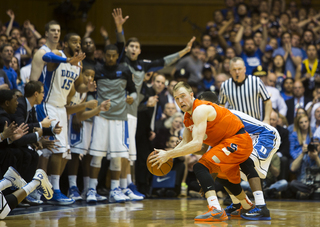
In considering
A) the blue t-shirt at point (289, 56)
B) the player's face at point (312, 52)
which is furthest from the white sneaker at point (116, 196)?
the player's face at point (312, 52)

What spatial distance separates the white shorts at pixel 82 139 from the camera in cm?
614

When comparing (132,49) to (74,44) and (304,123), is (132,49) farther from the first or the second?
(304,123)

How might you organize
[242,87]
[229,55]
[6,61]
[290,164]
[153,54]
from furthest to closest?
[153,54] < [229,55] < [290,164] < [6,61] < [242,87]

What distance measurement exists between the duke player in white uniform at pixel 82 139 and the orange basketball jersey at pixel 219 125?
79.4 inches

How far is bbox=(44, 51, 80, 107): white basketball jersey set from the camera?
565 cm

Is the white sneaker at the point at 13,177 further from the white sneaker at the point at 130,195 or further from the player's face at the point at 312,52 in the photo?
the player's face at the point at 312,52

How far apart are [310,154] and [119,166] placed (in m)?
3.29

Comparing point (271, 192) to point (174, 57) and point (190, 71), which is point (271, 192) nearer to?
point (174, 57)

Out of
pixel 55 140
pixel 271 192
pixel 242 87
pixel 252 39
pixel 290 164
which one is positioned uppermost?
pixel 252 39

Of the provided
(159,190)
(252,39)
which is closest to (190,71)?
(252,39)

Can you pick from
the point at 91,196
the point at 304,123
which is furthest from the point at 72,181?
the point at 304,123

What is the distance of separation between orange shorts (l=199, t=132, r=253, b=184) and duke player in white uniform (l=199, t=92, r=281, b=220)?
19cm

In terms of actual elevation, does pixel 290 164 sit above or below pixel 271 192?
above

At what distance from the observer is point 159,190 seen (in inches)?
288
